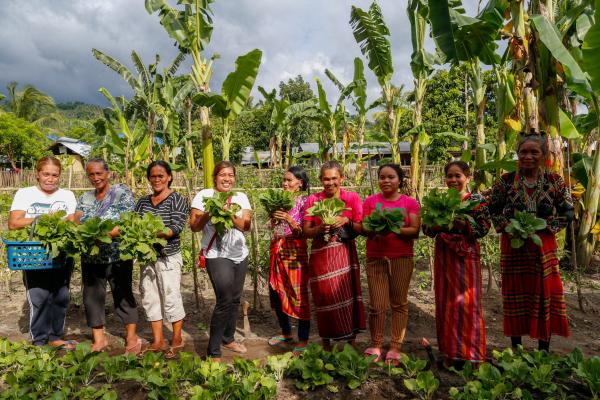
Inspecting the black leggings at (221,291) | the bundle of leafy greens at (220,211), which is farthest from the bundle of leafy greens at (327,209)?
the black leggings at (221,291)

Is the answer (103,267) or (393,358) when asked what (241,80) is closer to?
(103,267)

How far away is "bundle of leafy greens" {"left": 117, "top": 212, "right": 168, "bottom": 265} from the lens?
290cm

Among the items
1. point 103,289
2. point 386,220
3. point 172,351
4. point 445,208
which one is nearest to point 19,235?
point 103,289

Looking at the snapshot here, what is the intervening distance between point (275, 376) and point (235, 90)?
417cm

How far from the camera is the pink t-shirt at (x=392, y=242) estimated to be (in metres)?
2.92

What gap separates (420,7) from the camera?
5312 millimetres

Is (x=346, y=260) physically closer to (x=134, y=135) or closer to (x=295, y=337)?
(x=295, y=337)

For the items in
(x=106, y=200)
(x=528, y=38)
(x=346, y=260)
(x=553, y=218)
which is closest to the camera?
(x=553, y=218)

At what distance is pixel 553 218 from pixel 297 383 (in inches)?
87.1

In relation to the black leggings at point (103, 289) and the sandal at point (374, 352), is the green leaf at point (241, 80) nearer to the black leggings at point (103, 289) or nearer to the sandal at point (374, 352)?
the black leggings at point (103, 289)

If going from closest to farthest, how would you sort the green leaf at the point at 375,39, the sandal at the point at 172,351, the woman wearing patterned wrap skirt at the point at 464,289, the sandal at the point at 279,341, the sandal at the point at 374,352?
the woman wearing patterned wrap skirt at the point at 464,289 → the sandal at the point at 374,352 → the sandal at the point at 172,351 → the sandal at the point at 279,341 → the green leaf at the point at 375,39

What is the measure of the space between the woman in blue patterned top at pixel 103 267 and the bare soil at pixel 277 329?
1.03 feet

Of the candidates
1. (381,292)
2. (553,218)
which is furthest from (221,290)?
(553,218)

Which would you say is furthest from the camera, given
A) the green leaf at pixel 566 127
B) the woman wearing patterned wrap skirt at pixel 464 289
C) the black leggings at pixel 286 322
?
the green leaf at pixel 566 127
